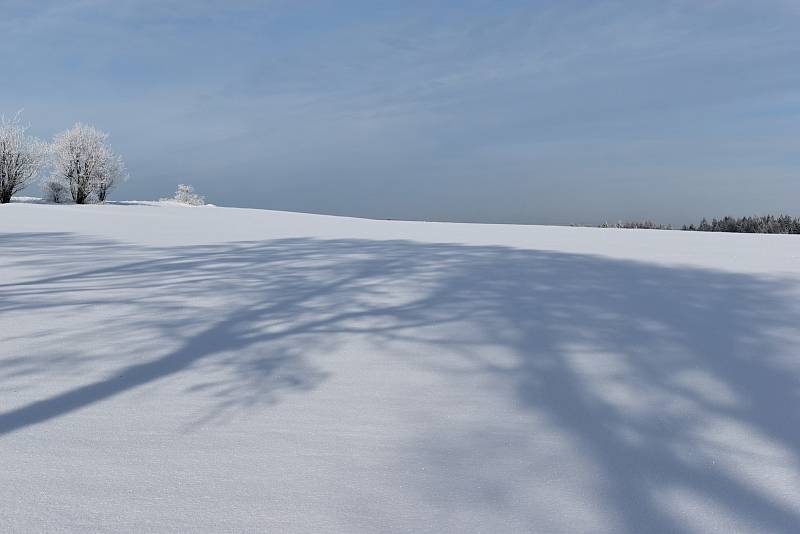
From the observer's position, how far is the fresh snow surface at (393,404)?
167cm

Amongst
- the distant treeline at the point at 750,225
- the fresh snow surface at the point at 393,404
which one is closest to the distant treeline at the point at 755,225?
the distant treeline at the point at 750,225

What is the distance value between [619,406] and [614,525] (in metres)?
0.88

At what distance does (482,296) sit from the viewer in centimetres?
429

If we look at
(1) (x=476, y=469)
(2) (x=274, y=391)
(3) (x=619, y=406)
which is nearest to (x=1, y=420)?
(2) (x=274, y=391)

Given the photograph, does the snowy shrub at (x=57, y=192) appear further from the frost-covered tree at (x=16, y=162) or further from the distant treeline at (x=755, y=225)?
the distant treeline at (x=755, y=225)

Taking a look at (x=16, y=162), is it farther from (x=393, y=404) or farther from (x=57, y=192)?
(x=393, y=404)

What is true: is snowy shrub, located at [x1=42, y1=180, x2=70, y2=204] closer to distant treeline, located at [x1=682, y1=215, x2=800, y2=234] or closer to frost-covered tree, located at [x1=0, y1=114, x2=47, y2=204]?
frost-covered tree, located at [x1=0, y1=114, x2=47, y2=204]

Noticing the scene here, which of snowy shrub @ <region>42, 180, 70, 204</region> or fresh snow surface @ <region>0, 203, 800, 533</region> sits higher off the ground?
snowy shrub @ <region>42, 180, 70, 204</region>

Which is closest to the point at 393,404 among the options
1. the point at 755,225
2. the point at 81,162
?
the point at 755,225

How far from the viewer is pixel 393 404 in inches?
94.6

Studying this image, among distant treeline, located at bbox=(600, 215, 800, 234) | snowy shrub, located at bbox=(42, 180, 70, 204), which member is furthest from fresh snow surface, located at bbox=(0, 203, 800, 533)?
snowy shrub, located at bbox=(42, 180, 70, 204)

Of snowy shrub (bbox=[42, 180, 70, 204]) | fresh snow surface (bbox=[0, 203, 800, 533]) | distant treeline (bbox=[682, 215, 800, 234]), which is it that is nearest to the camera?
fresh snow surface (bbox=[0, 203, 800, 533])

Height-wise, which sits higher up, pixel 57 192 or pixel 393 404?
pixel 57 192

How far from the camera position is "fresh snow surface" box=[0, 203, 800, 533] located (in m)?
1.67
